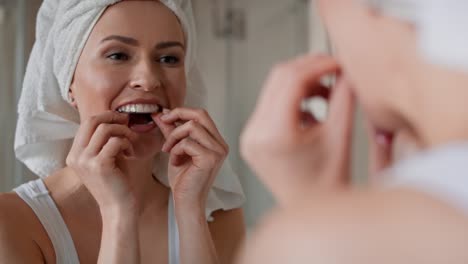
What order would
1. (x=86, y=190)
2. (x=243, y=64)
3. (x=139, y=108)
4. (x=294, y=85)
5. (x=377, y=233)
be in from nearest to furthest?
(x=377, y=233), (x=294, y=85), (x=139, y=108), (x=86, y=190), (x=243, y=64)

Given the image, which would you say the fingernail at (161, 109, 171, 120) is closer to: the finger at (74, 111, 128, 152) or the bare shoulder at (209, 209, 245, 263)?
the finger at (74, 111, 128, 152)

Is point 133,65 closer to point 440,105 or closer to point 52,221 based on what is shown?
point 52,221

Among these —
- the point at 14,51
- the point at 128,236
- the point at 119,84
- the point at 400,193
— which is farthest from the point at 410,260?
the point at 14,51

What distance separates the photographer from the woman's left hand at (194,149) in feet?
3.24

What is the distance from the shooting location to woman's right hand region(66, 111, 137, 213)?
94cm

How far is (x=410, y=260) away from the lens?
0.28 m

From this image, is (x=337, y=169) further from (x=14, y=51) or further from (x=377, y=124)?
(x=14, y=51)

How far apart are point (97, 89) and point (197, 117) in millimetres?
190

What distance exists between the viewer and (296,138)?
38 cm

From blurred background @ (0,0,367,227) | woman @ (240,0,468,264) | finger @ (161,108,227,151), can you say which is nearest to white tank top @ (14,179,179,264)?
finger @ (161,108,227,151)

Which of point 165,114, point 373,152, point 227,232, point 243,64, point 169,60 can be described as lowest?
point 227,232

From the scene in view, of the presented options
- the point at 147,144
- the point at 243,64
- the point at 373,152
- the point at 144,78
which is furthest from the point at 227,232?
the point at 243,64

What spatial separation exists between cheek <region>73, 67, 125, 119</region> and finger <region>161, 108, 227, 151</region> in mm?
113

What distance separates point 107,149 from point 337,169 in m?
0.63
